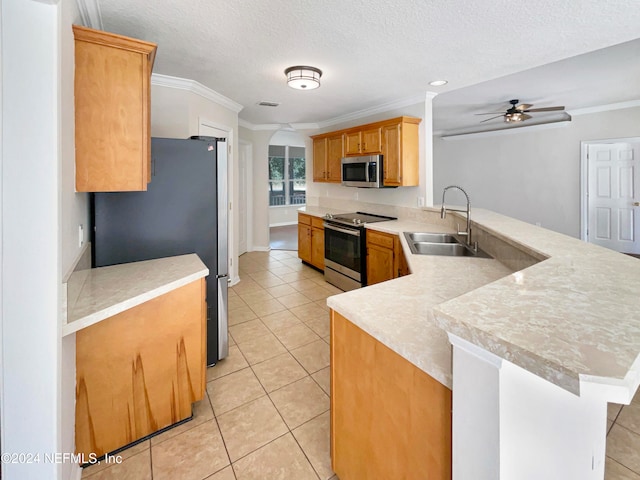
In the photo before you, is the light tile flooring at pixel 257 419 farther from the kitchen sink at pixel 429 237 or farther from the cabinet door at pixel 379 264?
the kitchen sink at pixel 429 237

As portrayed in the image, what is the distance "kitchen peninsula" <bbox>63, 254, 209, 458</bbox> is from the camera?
4.93ft

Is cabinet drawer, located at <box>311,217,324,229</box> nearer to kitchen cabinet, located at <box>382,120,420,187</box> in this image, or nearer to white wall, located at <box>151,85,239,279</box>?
kitchen cabinet, located at <box>382,120,420,187</box>

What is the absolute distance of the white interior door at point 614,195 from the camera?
16.4ft

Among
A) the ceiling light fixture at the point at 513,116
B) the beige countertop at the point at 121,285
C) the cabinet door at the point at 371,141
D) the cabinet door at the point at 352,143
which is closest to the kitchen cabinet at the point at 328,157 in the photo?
the cabinet door at the point at 352,143

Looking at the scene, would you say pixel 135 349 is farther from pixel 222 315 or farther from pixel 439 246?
pixel 439 246

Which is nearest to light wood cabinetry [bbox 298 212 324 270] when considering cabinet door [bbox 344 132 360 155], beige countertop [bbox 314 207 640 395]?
cabinet door [bbox 344 132 360 155]

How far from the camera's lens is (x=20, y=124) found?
0.95 meters

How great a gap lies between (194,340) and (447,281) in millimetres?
1461

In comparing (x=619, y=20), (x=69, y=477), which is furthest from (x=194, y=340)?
(x=619, y=20)

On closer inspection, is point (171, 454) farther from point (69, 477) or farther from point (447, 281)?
point (447, 281)

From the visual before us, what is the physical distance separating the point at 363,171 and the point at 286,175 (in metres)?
6.08

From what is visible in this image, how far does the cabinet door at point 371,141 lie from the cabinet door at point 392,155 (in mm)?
76

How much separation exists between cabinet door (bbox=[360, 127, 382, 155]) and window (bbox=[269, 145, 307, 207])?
5.75 meters

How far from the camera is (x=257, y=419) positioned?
1877 millimetres
